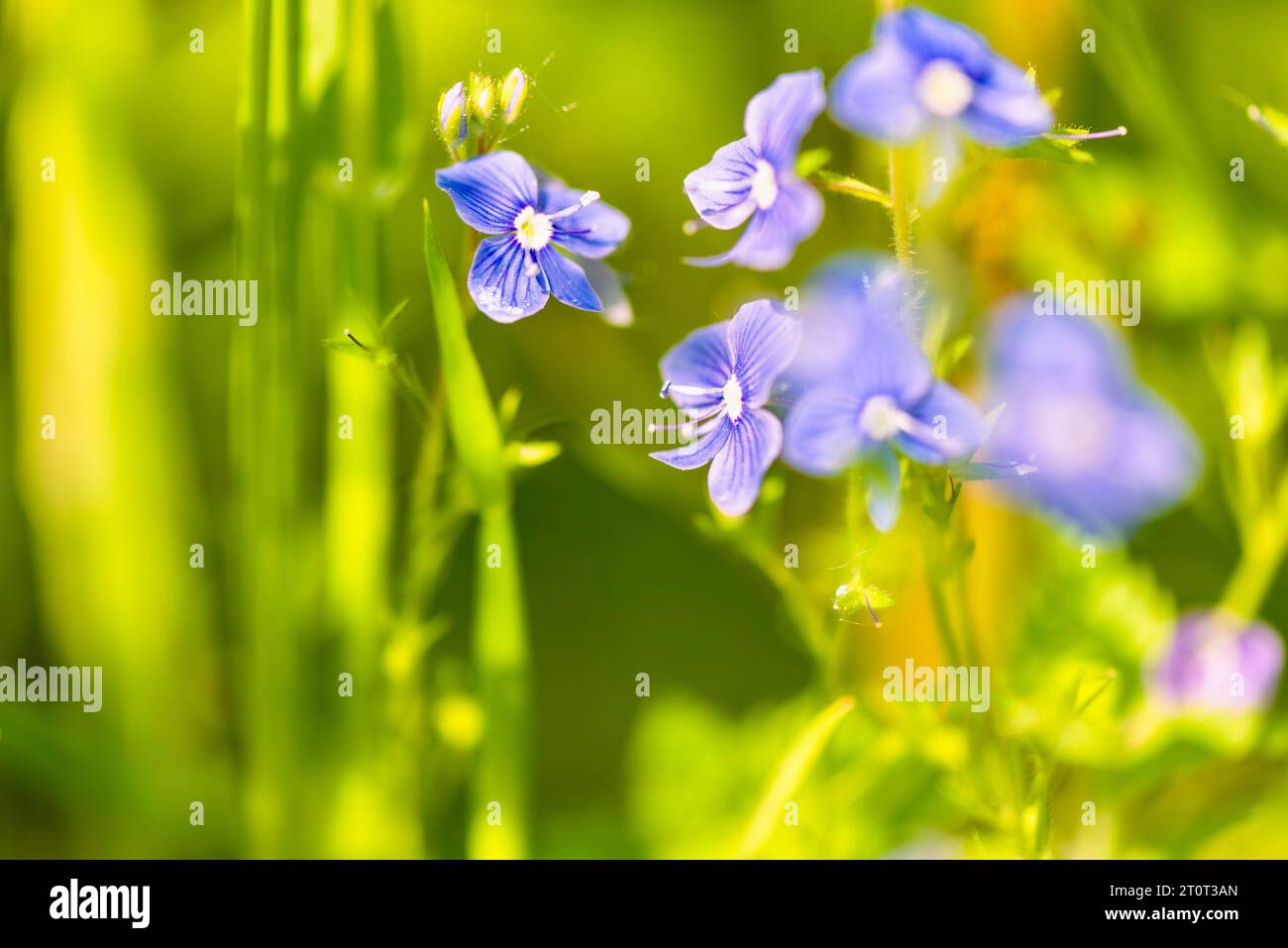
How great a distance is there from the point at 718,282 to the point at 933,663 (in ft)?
2.30

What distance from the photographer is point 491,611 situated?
1355 millimetres

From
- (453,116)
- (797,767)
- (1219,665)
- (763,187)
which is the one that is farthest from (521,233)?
(1219,665)

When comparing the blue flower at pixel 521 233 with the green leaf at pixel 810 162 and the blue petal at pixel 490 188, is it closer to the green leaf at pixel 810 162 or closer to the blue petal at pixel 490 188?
the blue petal at pixel 490 188

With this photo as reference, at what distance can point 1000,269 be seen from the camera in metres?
1.81

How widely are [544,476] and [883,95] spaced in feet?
3.89

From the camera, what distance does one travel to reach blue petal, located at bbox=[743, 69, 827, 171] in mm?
947

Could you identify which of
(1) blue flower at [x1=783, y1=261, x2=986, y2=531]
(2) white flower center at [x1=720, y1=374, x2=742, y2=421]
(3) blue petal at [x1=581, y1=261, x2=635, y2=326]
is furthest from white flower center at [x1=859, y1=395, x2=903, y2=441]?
(3) blue petal at [x1=581, y1=261, x2=635, y2=326]

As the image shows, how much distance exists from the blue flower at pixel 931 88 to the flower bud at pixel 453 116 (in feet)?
1.03

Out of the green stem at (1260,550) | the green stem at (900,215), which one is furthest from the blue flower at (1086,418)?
the green stem at (900,215)

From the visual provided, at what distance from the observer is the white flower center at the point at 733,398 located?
102 cm

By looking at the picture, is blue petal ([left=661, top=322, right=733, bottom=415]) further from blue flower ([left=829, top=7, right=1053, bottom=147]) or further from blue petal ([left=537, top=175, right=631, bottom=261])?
blue flower ([left=829, top=7, right=1053, bottom=147])

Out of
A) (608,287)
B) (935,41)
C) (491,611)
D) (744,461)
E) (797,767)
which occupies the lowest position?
(797,767)

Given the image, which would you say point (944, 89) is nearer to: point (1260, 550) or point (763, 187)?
point (763, 187)
